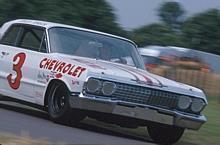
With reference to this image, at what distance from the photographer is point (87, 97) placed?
36.8 ft

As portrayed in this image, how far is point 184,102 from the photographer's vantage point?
1175 centimetres

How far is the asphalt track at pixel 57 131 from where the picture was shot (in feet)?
34.4

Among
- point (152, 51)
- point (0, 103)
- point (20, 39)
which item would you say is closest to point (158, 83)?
point (20, 39)

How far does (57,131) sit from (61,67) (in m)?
1.16

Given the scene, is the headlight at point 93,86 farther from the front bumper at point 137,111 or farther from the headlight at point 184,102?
the headlight at point 184,102

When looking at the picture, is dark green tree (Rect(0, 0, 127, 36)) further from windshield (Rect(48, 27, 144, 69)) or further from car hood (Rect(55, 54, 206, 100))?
car hood (Rect(55, 54, 206, 100))

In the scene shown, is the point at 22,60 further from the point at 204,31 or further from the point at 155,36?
the point at 155,36

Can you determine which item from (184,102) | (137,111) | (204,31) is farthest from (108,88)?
(204,31)

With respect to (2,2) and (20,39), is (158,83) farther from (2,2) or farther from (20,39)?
(2,2)

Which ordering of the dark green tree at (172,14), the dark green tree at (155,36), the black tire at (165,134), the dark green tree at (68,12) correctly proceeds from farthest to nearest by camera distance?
the dark green tree at (172,14) → the dark green tree at (155,36) → the dark green tree at (68,12) → the black tire at (165,134)

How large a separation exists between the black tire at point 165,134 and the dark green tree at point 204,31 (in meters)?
35.5

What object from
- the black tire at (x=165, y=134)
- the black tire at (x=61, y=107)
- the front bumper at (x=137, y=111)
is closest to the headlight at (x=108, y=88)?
the front bumper at (x=137, y=111)

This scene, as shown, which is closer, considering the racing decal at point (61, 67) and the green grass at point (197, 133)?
the racing decal at point (61, 67)

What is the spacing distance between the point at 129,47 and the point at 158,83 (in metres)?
2.22
